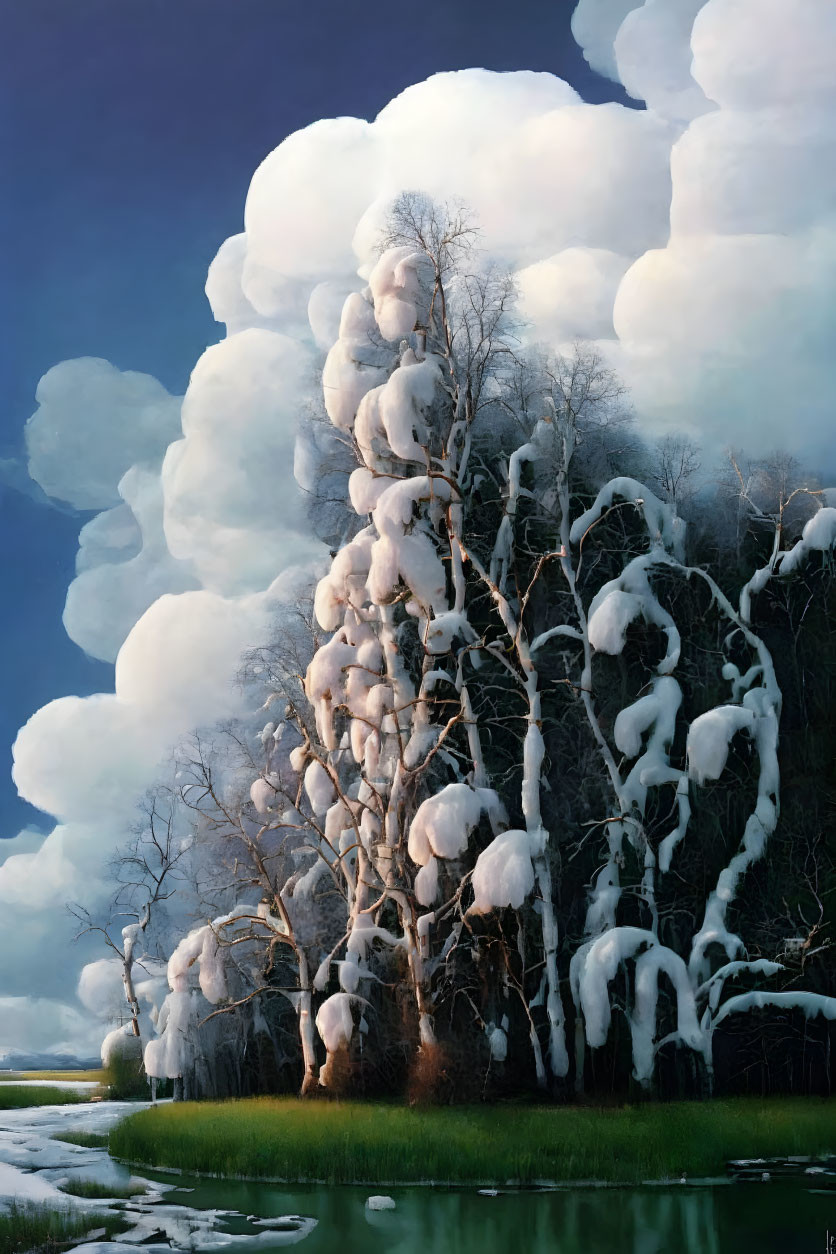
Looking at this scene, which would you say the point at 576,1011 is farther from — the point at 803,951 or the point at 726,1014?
the point at 803,951

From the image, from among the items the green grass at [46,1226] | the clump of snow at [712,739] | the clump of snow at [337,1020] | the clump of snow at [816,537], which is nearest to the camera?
the green grass at [46,1226]

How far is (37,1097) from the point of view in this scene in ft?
83.7

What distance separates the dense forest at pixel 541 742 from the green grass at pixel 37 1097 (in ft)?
27.1

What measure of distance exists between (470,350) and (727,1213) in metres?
11.0

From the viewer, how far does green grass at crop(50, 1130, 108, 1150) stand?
1596 centimetres

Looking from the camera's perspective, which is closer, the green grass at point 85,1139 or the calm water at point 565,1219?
the calm water at point 565,1219

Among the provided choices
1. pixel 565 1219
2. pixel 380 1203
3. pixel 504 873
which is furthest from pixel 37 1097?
pixel 565 1219

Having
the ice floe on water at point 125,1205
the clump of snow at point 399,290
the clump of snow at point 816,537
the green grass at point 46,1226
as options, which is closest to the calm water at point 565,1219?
the ice floe on water at point 125,1205

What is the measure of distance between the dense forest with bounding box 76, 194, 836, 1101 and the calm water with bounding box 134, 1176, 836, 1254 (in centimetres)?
370

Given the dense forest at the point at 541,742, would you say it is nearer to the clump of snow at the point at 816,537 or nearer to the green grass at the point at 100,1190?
the clump of snow at the point at 816,537

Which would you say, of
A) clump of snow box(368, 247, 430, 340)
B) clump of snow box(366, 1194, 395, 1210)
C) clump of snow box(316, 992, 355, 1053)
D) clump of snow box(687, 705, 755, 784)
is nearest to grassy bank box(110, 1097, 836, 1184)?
clump of snow box(366, 1194, 395, 1210)

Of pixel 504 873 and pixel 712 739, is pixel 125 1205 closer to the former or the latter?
pixel 504 873

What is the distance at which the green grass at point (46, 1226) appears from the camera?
8.63 metres

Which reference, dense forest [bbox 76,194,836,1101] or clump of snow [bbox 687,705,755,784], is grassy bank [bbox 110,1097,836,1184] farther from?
clump of snow [bbox 687,705,755,784]
